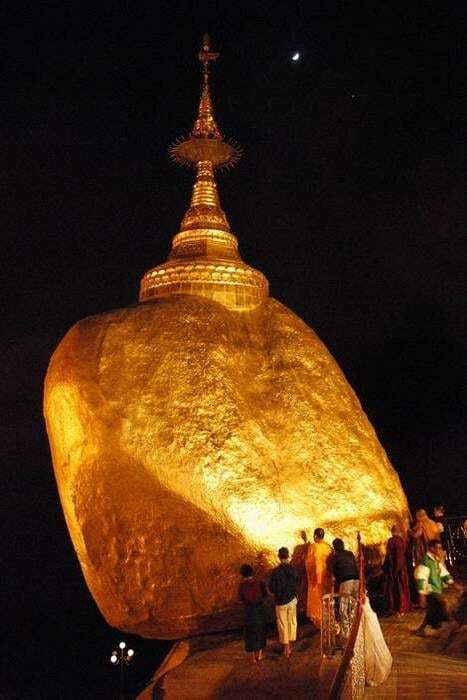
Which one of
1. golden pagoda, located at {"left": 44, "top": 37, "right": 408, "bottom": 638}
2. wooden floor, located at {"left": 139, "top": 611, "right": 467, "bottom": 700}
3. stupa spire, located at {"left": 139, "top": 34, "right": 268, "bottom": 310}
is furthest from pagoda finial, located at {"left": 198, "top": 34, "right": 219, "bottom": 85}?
wooden floor, located at {"left": 139, "top": 611, "right": 467, "bottom": 700}

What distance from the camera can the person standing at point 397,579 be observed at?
32.0 feet

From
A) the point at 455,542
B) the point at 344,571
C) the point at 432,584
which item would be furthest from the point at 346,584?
the point at 455,542

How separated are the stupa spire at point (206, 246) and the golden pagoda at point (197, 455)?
19 cm

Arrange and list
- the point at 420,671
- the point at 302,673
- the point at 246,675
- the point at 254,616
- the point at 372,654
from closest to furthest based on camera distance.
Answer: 1. the point at 372,654
2. the point at 420,671
3. the point at 302,673
4. the point at 246,675
5. the point at 254,616

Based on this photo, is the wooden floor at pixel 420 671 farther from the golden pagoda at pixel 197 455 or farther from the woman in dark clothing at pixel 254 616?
the golden pagoda at pixel 197 455

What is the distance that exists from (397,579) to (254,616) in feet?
8.84

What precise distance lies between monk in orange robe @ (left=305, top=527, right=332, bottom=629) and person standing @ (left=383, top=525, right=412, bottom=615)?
122 centimetres

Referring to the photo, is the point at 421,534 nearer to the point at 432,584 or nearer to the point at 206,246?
the point at 432,584

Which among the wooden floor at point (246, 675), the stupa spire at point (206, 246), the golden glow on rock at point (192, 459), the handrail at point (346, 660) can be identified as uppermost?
the stupa spire at point (206, 246)

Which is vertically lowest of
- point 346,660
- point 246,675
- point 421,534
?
point 246,675

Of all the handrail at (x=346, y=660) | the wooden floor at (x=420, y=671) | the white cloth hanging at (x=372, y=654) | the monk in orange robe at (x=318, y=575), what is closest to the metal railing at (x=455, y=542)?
the wooden floor at (x=420, y=671)

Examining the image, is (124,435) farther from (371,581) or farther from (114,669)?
(114,669)

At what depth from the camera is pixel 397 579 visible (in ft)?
32.2

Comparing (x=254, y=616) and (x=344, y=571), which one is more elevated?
(x=344, y=571)
